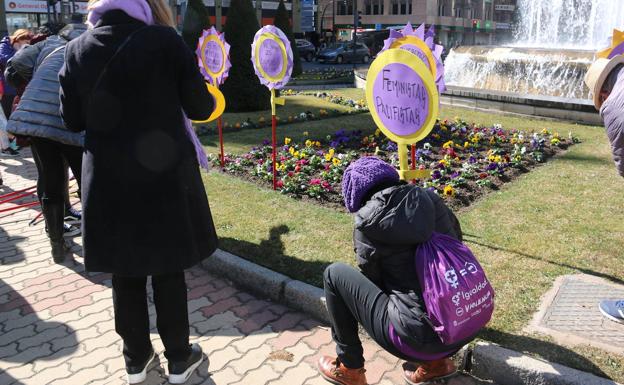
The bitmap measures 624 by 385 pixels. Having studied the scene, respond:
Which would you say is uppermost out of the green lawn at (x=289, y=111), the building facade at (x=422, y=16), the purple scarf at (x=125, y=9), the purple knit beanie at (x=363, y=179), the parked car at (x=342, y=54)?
the building facade at (x=422, y=16)

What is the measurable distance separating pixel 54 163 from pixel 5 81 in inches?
171

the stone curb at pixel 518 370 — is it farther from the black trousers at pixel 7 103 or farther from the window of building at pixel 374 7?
the window of building at pixel 374 7

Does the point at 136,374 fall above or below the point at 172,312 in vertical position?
below

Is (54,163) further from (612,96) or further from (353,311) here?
(612,96)

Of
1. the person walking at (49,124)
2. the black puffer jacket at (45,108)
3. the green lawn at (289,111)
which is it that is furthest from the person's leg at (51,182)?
the green lawn at (289,111)

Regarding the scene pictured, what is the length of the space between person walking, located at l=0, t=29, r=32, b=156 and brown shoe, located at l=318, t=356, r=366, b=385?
5.10m

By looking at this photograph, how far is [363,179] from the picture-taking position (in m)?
2.45

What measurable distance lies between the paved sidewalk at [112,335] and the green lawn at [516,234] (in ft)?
1.47

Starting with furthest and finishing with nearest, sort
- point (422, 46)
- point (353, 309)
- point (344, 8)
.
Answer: point (344, 8)
point (422, 46)
point (353, 309)

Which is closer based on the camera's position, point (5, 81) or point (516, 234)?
point (516, 234)

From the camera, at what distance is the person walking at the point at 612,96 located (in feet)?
7.57

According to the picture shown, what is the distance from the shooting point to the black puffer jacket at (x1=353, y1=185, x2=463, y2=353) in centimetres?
224

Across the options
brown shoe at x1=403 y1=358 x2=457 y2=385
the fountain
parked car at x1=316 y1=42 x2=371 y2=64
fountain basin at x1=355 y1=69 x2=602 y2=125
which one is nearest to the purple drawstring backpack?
brown shoe at x1=403 y1=358 x2=457 y2=385

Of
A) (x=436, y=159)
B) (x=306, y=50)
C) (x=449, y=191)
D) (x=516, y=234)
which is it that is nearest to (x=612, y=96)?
(x=516, y=234)
